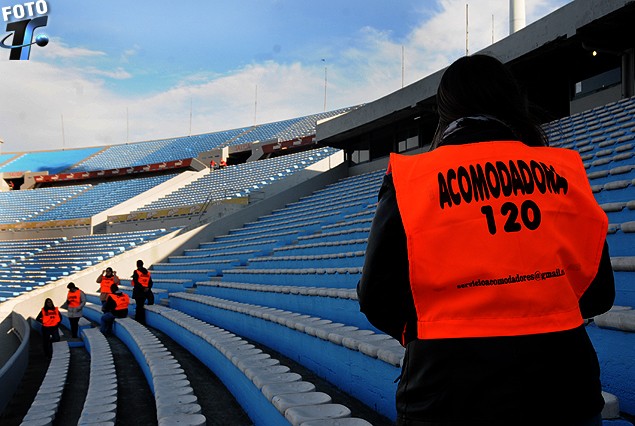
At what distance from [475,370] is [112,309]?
7.98m

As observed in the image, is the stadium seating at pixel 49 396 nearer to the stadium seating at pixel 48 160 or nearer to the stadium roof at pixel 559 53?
the stadium roof at pixel 559 53

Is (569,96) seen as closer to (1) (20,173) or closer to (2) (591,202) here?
(2) (591,202)

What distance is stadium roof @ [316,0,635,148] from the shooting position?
295 inches

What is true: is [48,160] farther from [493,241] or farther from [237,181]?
[493,241]

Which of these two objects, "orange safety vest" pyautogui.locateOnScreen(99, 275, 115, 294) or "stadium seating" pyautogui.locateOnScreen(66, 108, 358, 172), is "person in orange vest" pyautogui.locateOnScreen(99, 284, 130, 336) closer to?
"orange safety vest" pyautogui.locateOnScreen(99, 275, 115, 294)

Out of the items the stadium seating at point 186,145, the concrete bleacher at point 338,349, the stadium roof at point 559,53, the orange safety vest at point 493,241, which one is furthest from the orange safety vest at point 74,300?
the stadium seating at point 186,145

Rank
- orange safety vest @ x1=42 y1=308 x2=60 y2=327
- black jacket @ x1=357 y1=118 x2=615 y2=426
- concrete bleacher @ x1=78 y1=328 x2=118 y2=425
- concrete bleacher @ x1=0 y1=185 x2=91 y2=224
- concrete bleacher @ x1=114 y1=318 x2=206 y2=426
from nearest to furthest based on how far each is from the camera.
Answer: black jacket @ x1=357 y1=118 x2=615 y2=426
concrete bleacher @ x1=114 y1=318 x2=206 y2=426
concrete bleacher @ x1=78 y1=328 x2=118 y2=425
orange safety vest @ x1=42 y1=308 x2=60 y2=327
concrete bleacher @ x1=0 y1=185 x2=91 y2=224

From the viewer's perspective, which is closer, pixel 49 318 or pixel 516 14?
pixel 49 318

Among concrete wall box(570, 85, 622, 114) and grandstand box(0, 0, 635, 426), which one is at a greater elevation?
concrete wall box(570, 85, 622, 114)

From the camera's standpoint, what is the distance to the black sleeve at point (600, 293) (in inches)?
37.1

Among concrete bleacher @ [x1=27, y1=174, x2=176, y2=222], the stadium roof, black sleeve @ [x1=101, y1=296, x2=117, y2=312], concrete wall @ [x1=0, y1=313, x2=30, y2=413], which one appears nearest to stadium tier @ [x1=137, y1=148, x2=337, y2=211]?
concrete bleacher @ [x1=27, y1=174, x2=176, y2=222]

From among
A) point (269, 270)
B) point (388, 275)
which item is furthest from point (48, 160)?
point (388, 275)

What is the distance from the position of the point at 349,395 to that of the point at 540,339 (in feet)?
7.30

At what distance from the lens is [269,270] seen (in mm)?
6816
